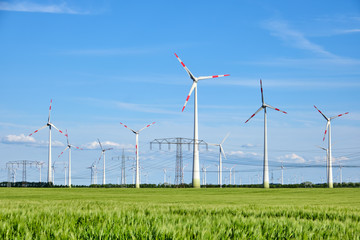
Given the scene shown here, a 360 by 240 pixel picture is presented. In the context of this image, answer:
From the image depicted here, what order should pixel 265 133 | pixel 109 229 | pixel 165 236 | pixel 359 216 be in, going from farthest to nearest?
1. pixel 265 133
2. pixel 359 216
3. pixel 109 229
4. pixel 165 236

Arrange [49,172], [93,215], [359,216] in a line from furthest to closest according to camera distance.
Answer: [49,172] → [359,216] → [93,215]

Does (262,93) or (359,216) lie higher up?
(262,93)

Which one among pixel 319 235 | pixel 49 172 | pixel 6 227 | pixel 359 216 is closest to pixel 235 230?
pixel 319 235

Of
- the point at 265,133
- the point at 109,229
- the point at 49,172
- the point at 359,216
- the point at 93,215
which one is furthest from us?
the point at 49,172

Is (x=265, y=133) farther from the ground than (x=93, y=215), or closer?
farther from the ground

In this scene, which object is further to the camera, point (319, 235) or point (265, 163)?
point (265, 163)

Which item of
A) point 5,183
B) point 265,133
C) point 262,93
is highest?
point 262,93

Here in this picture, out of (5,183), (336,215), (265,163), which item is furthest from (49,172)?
(336,215)

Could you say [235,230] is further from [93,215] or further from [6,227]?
[6,227]

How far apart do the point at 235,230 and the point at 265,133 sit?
95440mm

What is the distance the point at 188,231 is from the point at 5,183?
151485 mm

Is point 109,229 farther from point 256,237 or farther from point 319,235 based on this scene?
point 319,235

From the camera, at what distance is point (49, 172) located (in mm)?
123062

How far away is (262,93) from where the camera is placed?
115 metres
